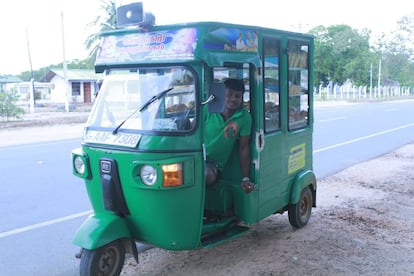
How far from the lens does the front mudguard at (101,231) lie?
138 inches

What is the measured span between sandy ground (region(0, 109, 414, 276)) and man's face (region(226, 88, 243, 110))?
143 cm

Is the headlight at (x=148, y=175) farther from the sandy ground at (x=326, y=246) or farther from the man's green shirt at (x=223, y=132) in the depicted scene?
the sandy ground at (x=326, y=246)

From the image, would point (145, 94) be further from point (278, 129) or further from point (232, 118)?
point (278, 129)

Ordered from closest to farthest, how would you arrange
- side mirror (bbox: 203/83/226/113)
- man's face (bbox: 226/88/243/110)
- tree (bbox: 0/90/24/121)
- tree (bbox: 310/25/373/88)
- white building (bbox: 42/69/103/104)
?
1. side mirror (bbox: 203/83/226/113)
2. man's face (bbox: 226/88/243/110)
3. tree (bbox: 0/90/24/121)
4. white building (bbox: 42/69/103/104)
5. tree (bbox: 310/25/373/88)

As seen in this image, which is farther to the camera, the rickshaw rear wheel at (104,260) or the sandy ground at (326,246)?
the sandy ground at (326,246)

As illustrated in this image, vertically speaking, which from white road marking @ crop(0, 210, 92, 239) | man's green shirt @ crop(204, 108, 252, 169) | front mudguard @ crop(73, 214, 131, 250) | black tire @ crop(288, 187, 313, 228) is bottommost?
white road marking @ crop(0, 210, 92, 239)

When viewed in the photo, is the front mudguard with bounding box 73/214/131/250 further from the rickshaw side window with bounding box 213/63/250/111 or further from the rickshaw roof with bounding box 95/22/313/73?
the rickshaw side window with bounding box 213/63/250/111

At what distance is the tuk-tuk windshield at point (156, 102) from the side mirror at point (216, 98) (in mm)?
159

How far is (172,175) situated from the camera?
3434mm

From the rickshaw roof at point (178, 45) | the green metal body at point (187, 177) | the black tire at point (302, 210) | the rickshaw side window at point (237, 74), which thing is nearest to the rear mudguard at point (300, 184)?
the black tire at point (302, 210)

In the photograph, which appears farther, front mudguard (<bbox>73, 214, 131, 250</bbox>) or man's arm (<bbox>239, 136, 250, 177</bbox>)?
man's arm (<bbox>239, 136, 250, 177</bbox>)

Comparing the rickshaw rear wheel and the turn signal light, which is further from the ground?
the turn signal light

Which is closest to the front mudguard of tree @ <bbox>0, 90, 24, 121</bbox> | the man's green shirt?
the man's green shirt

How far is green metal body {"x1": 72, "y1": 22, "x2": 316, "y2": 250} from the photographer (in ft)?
11.5
